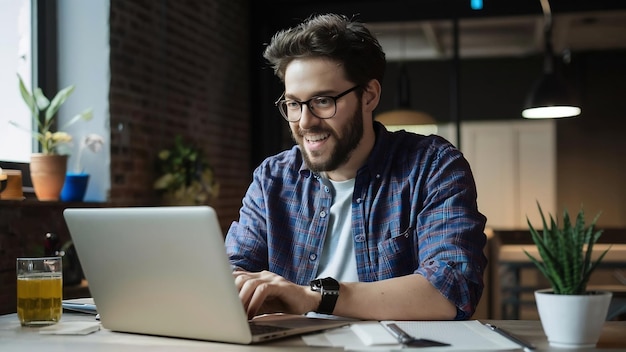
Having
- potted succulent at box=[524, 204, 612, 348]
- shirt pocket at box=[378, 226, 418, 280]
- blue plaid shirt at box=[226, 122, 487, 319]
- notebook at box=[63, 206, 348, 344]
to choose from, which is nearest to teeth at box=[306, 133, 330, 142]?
blue plaid shirt at box=[226, 122, 487, 319]

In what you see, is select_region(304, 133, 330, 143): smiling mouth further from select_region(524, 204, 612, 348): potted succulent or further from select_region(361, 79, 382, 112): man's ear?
select_region(524, 204, 612, 348): potted succulent

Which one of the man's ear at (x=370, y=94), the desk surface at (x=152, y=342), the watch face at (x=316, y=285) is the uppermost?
the man's ear at (x=370, y=94)

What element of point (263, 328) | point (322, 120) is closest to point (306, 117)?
point (322, 120)

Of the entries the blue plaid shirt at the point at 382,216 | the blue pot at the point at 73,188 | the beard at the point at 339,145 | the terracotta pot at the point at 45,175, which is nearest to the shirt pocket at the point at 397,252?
the blue plaid shirt at the point at 382,216

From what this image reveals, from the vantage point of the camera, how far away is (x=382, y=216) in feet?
7.00

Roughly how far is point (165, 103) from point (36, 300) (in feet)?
9.20

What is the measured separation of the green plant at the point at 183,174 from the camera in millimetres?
4195

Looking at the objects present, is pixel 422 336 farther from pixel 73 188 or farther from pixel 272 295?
pixel 73 188

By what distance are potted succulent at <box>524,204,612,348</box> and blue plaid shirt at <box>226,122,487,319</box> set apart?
0.41 meters

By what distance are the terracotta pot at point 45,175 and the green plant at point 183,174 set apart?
0.86 m

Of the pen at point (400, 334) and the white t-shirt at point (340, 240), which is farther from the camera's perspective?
the white t-shirt at point (340, 240)

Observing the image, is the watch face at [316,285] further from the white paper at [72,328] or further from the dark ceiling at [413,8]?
the dark ceiling at [413,8]

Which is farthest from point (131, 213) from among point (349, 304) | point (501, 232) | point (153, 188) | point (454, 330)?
point (501, 232)

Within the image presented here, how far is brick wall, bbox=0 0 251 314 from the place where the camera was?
3.26 metres
